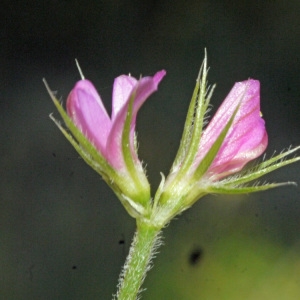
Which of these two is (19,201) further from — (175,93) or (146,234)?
(146,234)

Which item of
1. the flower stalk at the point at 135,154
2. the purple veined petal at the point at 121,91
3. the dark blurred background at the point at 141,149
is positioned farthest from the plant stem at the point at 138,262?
the dark blurred background at the point at 141,149

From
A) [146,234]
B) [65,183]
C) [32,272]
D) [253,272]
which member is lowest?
[253,272]

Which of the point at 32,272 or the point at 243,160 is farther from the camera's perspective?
the point at 32,272

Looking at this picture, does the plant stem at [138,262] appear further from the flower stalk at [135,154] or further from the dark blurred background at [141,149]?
the dark blurred background at [141,149]

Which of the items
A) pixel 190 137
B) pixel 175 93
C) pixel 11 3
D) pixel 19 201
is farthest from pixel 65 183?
pixel 190 137

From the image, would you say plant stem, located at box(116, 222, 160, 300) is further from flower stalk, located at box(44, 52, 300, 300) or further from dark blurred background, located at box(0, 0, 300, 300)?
dark blurred background, located at box(0, 0, 300, 300)

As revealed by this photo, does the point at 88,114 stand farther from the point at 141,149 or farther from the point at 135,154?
the point at 141,149
